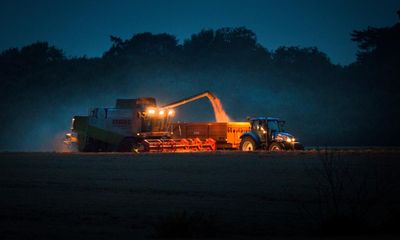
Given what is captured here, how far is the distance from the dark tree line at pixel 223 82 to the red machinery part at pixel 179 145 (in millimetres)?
21936

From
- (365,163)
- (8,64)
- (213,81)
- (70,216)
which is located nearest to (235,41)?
(213,81)

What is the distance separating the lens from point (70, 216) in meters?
16.9

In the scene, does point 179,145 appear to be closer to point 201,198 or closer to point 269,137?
point 269,137

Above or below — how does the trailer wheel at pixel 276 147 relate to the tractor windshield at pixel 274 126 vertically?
below

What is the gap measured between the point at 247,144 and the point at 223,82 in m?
40.2

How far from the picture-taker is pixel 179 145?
41094 millimetres

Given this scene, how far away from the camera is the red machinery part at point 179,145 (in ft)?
134

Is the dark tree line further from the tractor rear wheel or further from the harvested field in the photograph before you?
the harvested field

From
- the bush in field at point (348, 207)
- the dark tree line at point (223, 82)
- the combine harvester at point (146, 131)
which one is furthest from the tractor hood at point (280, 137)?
the dark tree line at point (223, 82)

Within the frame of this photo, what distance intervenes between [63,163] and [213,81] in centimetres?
4859

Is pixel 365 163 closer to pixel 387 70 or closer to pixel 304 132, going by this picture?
pixel 304 132

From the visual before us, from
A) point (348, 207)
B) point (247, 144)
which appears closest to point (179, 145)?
point (247, 144)

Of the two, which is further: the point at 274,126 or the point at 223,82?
the point at 223,82

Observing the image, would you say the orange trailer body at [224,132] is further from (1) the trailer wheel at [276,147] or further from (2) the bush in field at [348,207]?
(2) the bush in field at [348,207]
